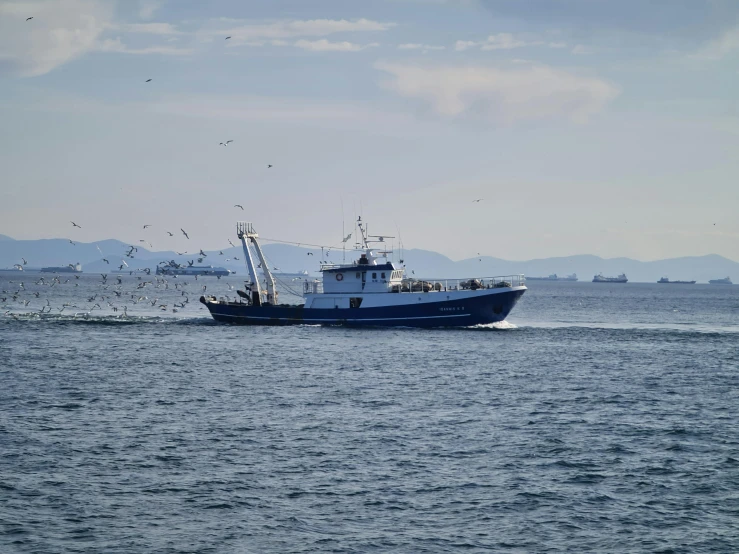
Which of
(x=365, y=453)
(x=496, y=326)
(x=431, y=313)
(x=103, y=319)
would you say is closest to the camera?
(x=365, y=453)

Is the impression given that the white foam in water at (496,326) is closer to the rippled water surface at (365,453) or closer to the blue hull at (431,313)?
the blue hull at (431,313)

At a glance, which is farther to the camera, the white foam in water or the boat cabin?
the white foam in water

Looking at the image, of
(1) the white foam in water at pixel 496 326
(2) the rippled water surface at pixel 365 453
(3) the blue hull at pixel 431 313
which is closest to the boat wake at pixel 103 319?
(3) the blue hull at pixel 431 313

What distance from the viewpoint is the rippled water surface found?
75.7 ft

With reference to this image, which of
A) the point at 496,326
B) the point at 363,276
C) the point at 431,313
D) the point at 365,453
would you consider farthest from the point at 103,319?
the point at 365,453

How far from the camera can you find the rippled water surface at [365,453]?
2308cm

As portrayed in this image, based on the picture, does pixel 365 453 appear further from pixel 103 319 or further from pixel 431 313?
pixel 103 319

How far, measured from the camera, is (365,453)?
31078 millimetres

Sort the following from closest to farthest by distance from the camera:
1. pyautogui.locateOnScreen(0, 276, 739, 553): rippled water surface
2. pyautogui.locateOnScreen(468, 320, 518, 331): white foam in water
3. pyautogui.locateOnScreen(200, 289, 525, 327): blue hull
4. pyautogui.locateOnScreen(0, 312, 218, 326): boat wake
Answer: pyautogui.locateOnScreen(0, 276, 739, 553): rippled water surface → pyautogui.locateOnScreen(200, 289, 525, 327): blue hull → pyautogui.locateOnScreen(468, 320, 518, 331): white foam in water → pyautogui.locateOnScreen(0, 312, 218, 326): boat wake

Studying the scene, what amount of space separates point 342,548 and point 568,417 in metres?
19.6

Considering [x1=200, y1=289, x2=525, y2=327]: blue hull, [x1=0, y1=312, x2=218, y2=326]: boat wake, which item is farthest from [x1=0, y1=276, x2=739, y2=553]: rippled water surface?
[x1=0, y1=312, x2=218, y2=326]: boat wake

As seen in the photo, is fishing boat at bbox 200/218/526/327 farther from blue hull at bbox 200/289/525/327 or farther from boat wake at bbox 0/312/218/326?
boat wake at bbox 0/312/218/326

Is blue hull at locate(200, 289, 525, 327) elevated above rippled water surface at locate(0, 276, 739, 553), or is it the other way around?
blue hull at locate(200, 289, 525, 327)

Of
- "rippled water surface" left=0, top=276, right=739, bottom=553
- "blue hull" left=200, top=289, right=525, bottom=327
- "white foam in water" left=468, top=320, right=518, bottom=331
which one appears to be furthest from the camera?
"white foam in water" left=468, top=320, right=518, bottom=331
